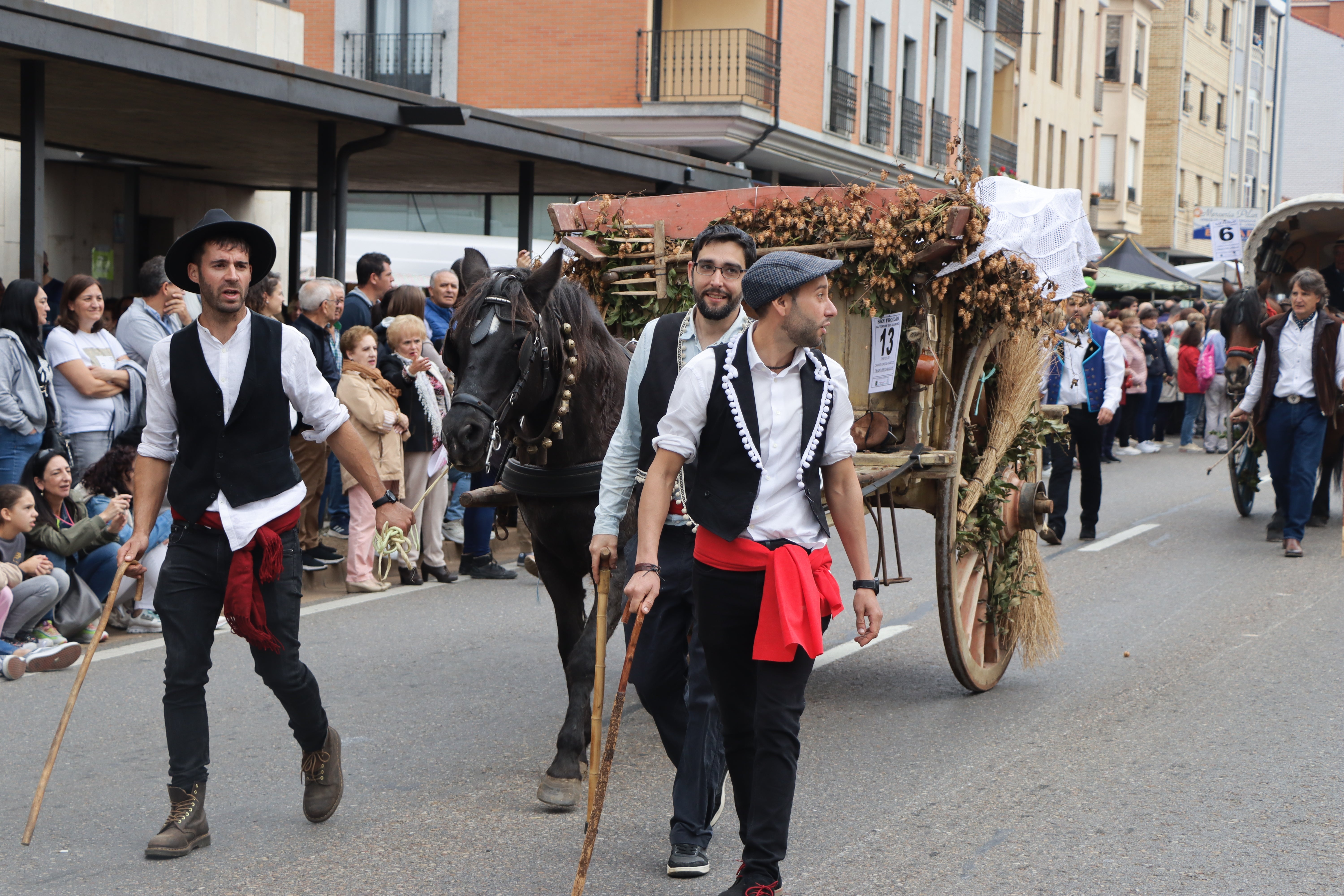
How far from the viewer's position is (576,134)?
49.1 feet

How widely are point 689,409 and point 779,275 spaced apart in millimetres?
437

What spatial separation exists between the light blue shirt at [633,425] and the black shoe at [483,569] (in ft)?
18.4

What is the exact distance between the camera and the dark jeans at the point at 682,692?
14.9 ft

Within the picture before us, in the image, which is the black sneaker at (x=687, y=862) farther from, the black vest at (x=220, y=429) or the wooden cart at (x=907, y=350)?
the wooden cart at (x=907, y=350)

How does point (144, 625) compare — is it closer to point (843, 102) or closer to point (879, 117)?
point (843, 102)

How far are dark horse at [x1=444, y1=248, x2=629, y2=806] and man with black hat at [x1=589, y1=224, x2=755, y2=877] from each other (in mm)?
321

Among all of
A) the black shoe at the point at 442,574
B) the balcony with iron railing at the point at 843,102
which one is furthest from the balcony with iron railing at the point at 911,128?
the black shoe at the point at 442,574

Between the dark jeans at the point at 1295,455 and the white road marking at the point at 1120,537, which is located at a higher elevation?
the dark jeans at the point at 1295,455

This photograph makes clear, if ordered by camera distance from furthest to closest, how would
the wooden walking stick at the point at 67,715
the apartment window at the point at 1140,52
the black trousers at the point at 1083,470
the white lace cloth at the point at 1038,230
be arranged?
the apartment window at the point at 1140,52 → the black trousers at the point at 1083,470 → the white lace cloth at the point at 1038,230 → the wooden walking stick at the point at 67,715

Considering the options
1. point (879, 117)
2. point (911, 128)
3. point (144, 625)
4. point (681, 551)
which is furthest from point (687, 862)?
point (911, 128)

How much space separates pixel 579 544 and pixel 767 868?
1.78 metres

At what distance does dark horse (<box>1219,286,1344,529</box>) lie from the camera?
40.9 feet

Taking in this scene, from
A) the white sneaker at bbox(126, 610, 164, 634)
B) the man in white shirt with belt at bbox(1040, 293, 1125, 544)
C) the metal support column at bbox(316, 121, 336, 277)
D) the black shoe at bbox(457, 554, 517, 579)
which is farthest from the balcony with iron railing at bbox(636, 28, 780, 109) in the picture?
the white sneaker at bbox(126, 610, 164, 634)

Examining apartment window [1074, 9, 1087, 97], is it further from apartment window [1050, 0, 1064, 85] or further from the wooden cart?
the wooden cart
